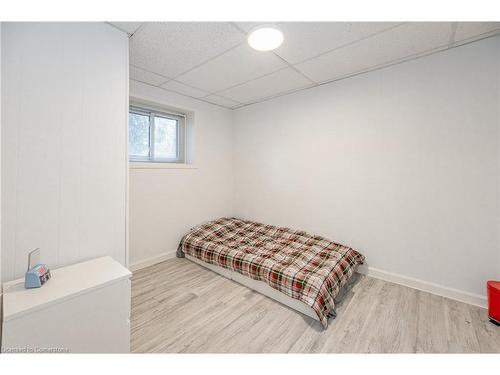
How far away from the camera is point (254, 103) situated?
332 centimetres

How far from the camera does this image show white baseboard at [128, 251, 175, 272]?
2467mm

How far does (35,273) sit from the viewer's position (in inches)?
42.3

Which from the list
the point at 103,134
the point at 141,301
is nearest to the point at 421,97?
the point at 103,134

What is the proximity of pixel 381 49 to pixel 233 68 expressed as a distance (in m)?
1.35

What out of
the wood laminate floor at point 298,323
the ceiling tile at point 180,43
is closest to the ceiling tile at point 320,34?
the ceiling tile at point 180,43

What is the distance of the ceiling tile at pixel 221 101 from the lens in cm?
303

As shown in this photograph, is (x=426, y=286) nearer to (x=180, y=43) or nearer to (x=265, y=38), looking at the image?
(x=265, y=38)

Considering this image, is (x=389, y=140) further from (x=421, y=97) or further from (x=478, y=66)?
(x=478, y=66)

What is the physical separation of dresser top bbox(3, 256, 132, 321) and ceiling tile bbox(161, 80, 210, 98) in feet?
6.87

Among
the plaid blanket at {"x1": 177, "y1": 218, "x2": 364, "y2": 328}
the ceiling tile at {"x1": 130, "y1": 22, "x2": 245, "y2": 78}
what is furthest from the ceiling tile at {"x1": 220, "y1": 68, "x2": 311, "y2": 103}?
the plaid blanket at {"x1": 177, "y1": 218, "x2": 364, "y2": 328}

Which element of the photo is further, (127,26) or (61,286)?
(127,26)

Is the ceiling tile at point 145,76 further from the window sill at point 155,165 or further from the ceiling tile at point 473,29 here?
the ceiling tile at point 473,29

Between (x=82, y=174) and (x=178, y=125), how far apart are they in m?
1.90

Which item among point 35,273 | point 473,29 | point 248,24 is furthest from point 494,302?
point 35,273
